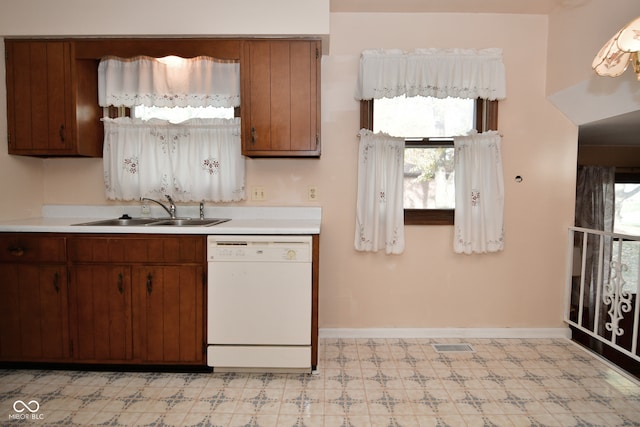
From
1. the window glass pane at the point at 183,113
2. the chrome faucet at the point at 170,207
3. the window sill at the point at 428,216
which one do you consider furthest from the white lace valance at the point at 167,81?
the window sill at the point at 428,216

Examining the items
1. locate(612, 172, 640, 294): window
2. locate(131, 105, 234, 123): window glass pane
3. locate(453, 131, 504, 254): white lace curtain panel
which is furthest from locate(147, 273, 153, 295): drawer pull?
locate(612, 172, 640, 294): window

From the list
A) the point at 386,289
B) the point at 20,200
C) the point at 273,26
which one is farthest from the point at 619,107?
the point at 20,200

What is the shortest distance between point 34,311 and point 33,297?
0.29ft

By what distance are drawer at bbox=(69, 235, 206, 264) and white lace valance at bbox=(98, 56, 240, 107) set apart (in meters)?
1.03

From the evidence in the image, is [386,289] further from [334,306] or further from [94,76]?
[94,76]

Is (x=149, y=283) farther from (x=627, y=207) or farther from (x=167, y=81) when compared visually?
(x=627, y=207)

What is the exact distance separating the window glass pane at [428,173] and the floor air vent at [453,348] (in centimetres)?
106

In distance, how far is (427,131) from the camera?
2.87 metres

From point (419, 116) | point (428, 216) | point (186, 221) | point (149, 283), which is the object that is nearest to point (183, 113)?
point (186, 221)

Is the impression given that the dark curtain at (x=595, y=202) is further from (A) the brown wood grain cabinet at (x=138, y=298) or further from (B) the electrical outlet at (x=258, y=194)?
(A) the brown wood grain cabinet at (x=138, y=298)

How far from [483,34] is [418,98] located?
68cm

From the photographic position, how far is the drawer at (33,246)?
223cm

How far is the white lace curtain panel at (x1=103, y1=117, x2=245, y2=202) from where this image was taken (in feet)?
8.91

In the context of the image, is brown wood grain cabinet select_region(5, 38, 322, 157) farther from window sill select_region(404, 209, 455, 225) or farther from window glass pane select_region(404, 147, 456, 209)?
window sill select_region(404, 209, 455, 225)
